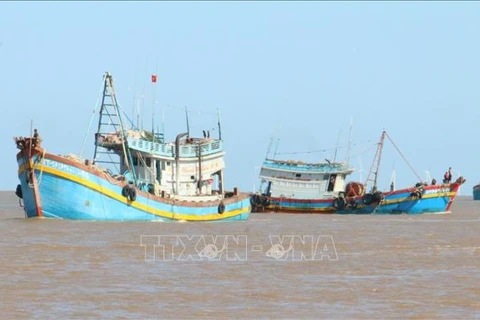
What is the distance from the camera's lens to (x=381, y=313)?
20.0m

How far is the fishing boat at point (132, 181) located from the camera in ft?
138

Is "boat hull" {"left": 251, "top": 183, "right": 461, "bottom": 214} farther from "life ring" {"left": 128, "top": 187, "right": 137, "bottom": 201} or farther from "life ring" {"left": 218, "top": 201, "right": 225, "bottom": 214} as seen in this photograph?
"life ring" {"left": 128, "top": 187, "right": 137, "bottom": 201}

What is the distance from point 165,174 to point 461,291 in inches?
1063

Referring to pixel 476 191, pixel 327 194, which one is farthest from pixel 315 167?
Answer: pixel 476 191

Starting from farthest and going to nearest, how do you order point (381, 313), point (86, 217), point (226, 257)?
point (86, 217) → point (226, 257) → point (381, 313)

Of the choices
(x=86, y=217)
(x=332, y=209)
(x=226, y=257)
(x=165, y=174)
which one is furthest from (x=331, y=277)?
(x=332, y=209)

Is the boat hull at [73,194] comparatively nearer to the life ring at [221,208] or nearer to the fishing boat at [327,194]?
the life ring at [221,208]

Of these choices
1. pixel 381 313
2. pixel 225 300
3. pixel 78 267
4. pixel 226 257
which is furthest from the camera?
pixel 226 257

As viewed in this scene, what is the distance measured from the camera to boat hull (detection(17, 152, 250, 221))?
41.8 metres

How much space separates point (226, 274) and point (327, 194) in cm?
4810

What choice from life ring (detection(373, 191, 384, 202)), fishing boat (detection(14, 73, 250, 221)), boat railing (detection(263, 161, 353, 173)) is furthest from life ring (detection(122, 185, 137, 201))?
life ring (detection(373, 191, 384, 202))

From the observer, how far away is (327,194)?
73.3m

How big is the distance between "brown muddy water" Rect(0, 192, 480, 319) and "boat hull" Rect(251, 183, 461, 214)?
1171 inches

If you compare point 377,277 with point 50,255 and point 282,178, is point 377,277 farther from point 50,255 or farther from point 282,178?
point 282,178
